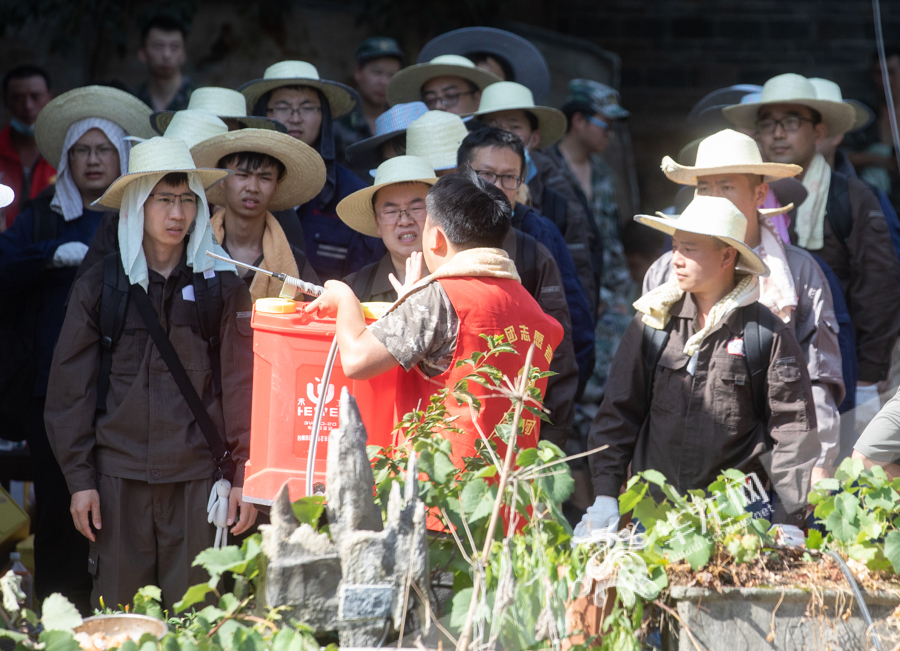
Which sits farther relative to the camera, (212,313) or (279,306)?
(212,313)

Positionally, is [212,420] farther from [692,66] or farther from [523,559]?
[692,66]

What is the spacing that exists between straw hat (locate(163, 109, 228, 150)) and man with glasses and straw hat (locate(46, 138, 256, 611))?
0.65m

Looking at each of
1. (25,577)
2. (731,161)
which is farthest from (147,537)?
(731,161)

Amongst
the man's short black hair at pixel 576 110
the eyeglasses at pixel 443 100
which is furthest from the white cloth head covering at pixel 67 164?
the man's short black hair at pixel 576 110

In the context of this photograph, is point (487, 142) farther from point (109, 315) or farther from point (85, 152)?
point (85, 152)

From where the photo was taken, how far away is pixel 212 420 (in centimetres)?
364

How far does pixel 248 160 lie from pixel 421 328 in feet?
5.68

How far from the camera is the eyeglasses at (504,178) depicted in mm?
4273

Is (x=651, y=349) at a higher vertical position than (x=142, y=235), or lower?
lower

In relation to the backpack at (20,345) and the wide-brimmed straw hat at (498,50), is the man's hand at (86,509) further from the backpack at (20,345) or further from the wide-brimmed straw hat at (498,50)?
the wide-brimmed straw hat at (498,50)

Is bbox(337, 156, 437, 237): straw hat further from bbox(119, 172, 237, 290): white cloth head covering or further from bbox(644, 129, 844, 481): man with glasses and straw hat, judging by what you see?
bbox(644, 129, 844, 481): man with glasses and straw hat

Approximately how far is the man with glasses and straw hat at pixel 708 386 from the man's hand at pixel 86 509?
68.3 inches

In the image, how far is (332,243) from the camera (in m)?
4.76

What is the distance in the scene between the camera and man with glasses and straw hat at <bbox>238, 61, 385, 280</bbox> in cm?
473
